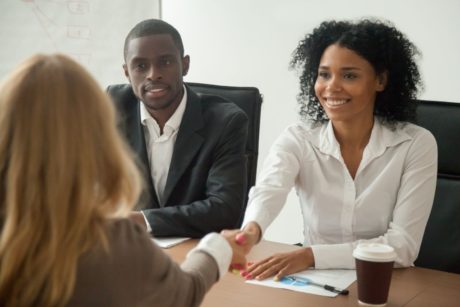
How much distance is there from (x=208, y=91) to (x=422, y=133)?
3.11ft

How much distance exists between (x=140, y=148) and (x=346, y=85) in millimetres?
800

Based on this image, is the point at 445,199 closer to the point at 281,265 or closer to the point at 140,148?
A: the point at 281,265

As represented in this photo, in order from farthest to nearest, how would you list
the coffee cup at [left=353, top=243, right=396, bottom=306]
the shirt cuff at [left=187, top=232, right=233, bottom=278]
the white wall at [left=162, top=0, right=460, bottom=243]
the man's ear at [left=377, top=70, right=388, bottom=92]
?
the white wall at [left=162, top=0, right=460, bottom=243], the man's ear at [left=377, top=70, right=388, bottom=92], the coffee cup at [left=353, top=243, right=396, bottom=306], the shirt cuff at [left=187, top=232, right=233, bottom=278]

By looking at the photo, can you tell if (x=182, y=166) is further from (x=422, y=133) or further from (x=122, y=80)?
(x=122, y=80)

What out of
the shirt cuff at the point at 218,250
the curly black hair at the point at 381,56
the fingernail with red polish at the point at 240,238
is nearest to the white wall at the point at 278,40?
the curly black hair at the point at 381,56

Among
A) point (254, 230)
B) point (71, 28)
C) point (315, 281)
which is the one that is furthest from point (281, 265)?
point (71, 28)

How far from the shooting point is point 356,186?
6.89ft

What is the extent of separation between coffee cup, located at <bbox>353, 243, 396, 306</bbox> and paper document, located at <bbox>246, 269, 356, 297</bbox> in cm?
9

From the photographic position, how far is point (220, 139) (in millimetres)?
2373

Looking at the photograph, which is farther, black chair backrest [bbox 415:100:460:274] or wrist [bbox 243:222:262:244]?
black chair backrest [bbox 415:100:460:274]

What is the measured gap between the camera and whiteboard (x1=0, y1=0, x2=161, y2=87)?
12.0 feet

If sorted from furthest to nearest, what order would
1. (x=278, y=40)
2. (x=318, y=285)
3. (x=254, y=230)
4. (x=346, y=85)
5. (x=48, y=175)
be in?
(x=278, y=40) → (x=346, y=85) → (x=254, y=230) → (x=318, y=285) → (x=48, y=175)

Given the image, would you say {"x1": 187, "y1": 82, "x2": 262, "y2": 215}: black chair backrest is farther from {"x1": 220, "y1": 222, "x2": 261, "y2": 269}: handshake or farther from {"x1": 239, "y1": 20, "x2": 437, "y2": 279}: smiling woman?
{"x1": 220, "y1": 222, "x2": 261, "y2": 269}: handshake

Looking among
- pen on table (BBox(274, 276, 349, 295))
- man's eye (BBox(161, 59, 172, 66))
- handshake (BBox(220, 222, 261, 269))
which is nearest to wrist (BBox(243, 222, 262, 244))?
handshake (BBox(220, 222, 261, 269))
